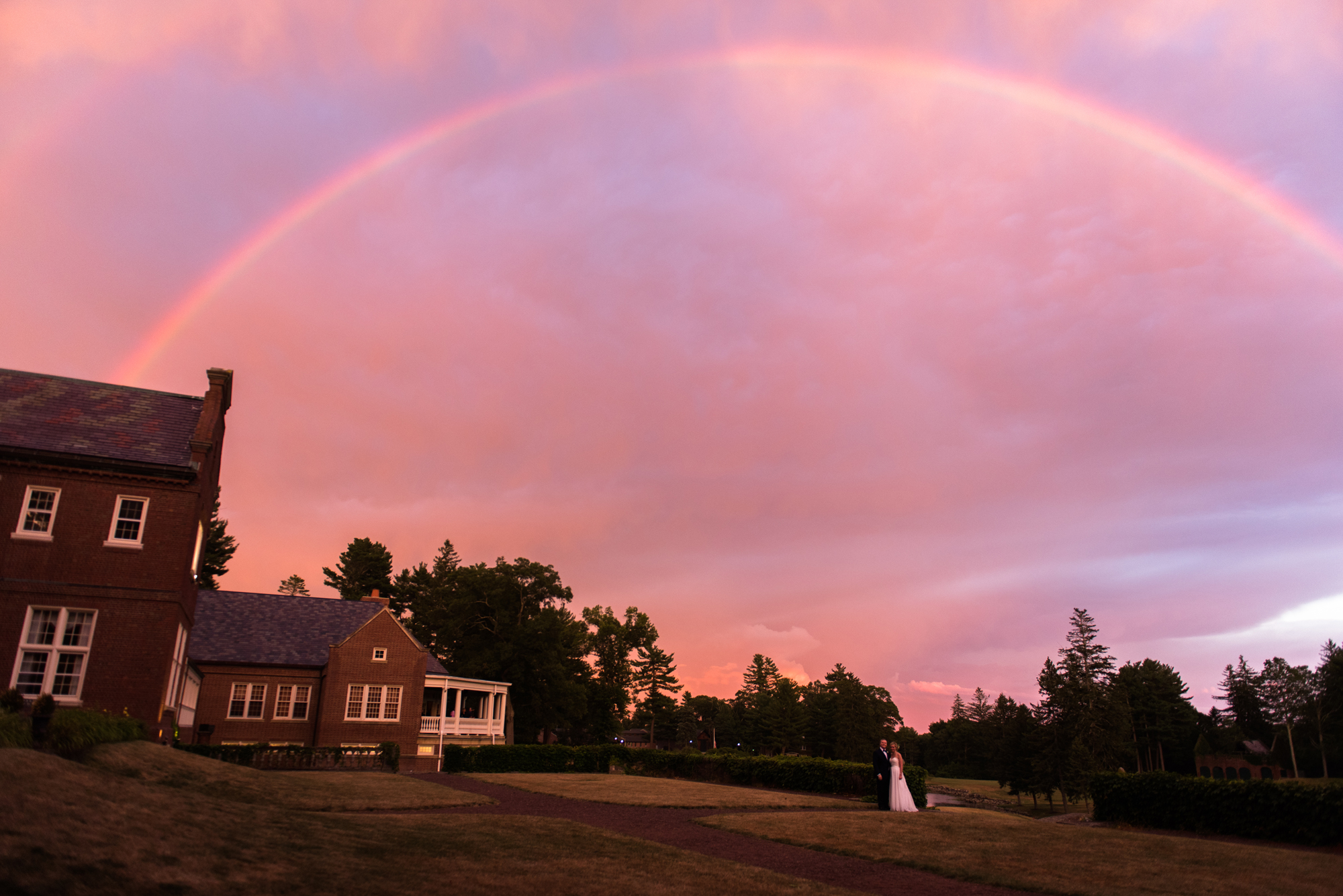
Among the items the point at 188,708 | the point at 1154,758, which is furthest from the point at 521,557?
the point at 1154,758

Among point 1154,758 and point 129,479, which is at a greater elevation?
point 129,479

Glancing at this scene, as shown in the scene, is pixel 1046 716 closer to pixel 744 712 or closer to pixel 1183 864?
pixel 744 712

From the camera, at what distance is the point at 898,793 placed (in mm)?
23844

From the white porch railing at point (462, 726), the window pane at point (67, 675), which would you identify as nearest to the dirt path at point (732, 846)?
the window pane at point (67, 675)

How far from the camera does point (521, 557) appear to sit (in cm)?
6688

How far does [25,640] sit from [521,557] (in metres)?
44.0

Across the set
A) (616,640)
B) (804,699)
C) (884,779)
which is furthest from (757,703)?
(884,779)

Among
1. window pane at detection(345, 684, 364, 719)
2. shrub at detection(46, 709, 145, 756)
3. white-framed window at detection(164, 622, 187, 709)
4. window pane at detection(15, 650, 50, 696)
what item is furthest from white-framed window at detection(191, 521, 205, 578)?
window pane at detection(345, 684, 364, 719)

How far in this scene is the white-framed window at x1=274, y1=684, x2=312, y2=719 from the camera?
45125 millimetres

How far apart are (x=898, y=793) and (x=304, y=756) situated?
85.4 feet

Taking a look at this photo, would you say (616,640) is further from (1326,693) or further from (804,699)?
(1326,693)

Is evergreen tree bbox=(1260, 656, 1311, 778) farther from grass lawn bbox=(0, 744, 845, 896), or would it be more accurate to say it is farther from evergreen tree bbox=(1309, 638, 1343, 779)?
grass lawn bbox=(0, 744, 845, 896)

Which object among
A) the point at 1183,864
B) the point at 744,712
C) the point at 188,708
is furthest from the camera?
the point at 744,712

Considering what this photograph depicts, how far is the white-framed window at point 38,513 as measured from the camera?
2430 cm
